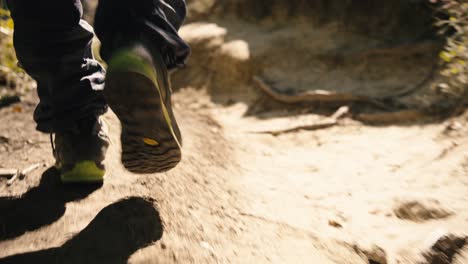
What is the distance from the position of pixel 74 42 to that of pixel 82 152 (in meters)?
0.40

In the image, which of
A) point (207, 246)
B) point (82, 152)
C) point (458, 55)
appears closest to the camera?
point (207, 246)

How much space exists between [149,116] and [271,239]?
1.97 ft

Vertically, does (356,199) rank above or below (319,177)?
above

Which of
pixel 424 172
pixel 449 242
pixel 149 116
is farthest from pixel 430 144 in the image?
pixel 149 116

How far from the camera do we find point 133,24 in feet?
3.01

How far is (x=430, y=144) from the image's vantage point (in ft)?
7.06

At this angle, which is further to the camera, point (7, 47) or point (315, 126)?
point (315, 126)

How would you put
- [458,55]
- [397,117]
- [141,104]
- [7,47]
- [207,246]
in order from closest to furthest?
[141,104], [207,246], [458,55], [7,47], [397,117]

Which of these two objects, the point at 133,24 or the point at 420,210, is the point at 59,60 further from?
the point at 420,210

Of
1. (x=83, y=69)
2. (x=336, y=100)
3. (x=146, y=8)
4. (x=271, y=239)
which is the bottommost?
(x=336, y=100)

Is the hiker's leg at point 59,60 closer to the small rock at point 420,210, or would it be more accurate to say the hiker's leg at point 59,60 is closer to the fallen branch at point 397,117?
the small rock at point 420,210

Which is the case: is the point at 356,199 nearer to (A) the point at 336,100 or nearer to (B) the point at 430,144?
(B) the point at 430,144

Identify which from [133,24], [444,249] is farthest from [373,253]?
[133,24]

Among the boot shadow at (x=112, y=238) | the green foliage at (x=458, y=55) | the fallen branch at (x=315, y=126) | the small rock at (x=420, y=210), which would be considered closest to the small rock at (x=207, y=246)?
the boot shadow at (x=112, y=238)
